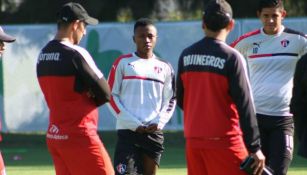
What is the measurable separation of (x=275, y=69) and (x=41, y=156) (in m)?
8.10

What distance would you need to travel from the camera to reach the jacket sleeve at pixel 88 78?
7473mm

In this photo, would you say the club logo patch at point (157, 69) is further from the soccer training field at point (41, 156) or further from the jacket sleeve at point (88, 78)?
the soccer training field at point (41, 156)

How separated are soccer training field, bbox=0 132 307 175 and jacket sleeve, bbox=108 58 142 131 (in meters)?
3.92

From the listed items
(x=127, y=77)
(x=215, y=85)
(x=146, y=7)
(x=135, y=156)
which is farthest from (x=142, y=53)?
(x=146, y=7)

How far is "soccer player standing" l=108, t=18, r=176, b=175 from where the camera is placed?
9.45 m

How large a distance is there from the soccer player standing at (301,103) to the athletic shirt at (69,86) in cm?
170

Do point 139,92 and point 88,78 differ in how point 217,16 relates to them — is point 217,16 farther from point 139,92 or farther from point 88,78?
point 139,92

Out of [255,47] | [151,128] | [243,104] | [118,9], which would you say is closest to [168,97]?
[151,128]

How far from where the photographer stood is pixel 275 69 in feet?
29.1

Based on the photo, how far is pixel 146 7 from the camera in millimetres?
19688

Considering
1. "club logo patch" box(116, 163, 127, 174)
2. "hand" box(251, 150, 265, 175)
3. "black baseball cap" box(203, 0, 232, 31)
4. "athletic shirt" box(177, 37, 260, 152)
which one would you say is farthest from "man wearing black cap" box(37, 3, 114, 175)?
"club logo patch" box(116, 163, 127, 174)

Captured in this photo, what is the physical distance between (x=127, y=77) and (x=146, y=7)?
1027cm

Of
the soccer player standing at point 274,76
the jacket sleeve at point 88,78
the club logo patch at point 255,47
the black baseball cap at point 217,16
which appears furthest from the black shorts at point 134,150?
the black baseball cap at point 217,16

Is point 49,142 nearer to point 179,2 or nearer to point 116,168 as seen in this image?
point 116,168
